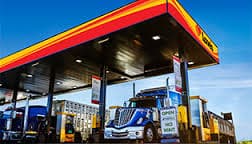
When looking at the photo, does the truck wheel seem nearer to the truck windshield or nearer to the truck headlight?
the truck headlight

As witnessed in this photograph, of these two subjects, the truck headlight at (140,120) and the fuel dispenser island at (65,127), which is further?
the fuel dispenser island at (65,127)

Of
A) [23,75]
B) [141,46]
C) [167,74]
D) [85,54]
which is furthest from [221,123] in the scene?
[23,75]

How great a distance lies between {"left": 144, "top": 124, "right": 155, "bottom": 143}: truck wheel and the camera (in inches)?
382

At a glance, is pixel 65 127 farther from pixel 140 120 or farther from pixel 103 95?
pixel 140 120

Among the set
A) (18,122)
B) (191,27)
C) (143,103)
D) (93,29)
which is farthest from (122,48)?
(18,122)

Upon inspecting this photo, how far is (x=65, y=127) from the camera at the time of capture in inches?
657

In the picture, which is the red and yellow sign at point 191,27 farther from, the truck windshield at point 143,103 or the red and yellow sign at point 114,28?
the truck windshield at point 143,103

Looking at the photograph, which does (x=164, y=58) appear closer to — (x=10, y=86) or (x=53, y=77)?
(x=53, y=77)

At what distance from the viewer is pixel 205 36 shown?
1125cm

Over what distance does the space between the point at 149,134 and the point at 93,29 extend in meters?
4.67

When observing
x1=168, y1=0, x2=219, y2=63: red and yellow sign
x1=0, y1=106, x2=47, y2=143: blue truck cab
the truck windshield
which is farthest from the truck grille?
x1=0, y1=106, x2=47, y2=143: blue truck cab

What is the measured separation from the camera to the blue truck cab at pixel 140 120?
384 inches

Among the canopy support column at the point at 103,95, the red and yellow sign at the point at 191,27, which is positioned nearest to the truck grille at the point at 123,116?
the canopy support column at the point at 103,95

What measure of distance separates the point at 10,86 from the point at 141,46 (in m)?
12.1
